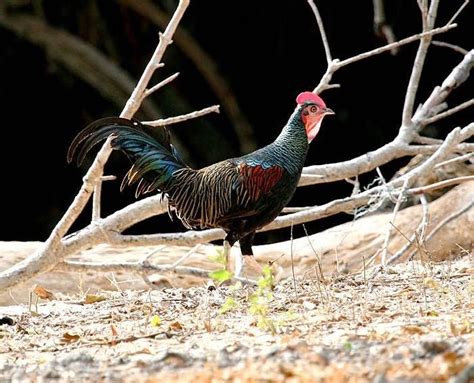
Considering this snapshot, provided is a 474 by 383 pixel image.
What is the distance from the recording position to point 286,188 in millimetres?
4996

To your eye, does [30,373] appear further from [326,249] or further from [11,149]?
[11,149]

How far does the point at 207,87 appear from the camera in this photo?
38.4 feet

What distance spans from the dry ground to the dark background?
18.1ft

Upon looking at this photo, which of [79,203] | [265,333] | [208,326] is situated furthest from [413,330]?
[79,203]

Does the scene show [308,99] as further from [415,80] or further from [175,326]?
[175,326]

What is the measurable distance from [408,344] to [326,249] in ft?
10.9

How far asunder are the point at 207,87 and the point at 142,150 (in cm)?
660

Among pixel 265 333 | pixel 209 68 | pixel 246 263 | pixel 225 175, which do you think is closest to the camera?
pixel 265 333

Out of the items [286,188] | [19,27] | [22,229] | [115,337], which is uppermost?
[19,27]

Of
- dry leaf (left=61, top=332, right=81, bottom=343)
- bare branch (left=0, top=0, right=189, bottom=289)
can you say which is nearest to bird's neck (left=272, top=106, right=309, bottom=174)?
bare branch (left=0, top=0, right=189, bottom=289)

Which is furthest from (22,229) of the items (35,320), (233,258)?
(35,320)

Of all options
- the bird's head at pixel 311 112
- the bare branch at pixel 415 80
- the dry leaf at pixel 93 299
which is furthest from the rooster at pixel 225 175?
the bare branch at pixel 415 80

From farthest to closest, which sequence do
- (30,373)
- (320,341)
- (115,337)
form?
(115,337)
(320,341)
(30,373)

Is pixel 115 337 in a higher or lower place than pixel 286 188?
lower
